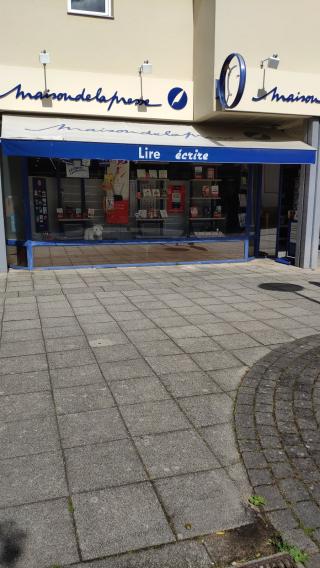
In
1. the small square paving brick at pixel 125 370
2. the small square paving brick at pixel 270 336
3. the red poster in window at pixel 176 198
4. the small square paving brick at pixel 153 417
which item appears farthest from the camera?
the red poster in window at pixel 176 198

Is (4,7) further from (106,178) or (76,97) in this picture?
(106,178)

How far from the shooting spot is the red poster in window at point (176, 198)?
10.6 meters

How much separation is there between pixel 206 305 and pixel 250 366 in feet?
8.09

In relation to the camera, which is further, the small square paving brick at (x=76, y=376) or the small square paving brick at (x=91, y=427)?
the small square paving brick at (x=76, y=376)

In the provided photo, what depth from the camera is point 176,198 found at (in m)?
10.6

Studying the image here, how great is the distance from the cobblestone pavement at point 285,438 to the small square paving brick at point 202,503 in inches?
6.9

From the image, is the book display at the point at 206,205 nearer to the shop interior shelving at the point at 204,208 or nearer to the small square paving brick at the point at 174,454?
the shop interior shelving at the point at 204,208

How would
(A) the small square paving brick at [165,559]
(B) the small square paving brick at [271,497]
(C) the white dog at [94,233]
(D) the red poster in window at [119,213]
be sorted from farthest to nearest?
(D) the red poster in window at [119,213]
(C) the white dog at [94,233]
(B) the small square paving brick at [271,497]
(A) the small square paving brick at [165,559]

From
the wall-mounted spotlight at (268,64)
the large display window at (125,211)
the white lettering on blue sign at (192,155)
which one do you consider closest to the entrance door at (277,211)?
the large display window at (125,211)

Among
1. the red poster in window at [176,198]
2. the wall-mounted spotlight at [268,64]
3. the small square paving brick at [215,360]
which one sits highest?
the wall-mounted spotlight at [268,64]

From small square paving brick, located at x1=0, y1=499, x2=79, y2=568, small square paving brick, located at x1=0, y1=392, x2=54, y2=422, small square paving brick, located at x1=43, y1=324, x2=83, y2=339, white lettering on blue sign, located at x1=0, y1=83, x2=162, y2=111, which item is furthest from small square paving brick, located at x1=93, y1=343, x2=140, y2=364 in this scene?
white lettering on blue sign, located at x1=0, y1=83, x2=162, y2=111

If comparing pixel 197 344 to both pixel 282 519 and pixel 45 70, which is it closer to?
pixel 282 519

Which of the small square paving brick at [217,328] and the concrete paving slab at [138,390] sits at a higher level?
the small square paving brick at [217,328]

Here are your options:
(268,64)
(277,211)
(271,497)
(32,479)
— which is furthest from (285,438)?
(277,211)
